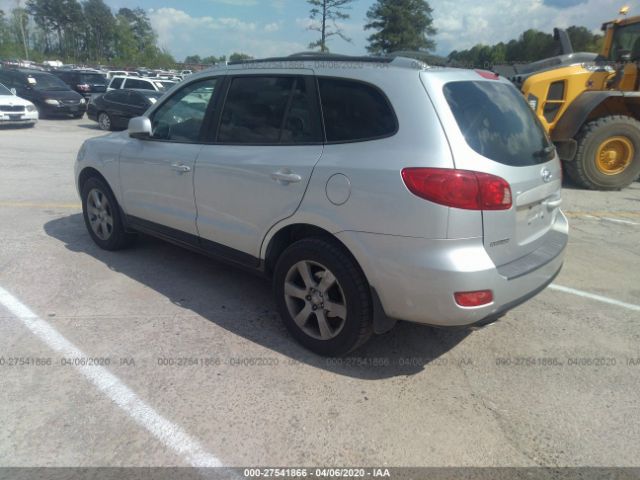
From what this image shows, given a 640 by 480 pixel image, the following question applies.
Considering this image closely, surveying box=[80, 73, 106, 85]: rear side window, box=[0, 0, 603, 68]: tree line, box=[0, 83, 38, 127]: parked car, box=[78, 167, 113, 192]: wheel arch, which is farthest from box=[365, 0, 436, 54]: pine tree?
box=[78, 167, 113, 192]: wheel arch

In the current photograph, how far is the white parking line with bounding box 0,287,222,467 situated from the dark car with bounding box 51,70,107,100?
21787mm

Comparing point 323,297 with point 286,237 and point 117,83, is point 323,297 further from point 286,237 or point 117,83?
point 117,83

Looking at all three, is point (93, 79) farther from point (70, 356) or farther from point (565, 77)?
point (70, 356)

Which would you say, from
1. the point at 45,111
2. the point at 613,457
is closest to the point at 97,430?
the point at 613,457

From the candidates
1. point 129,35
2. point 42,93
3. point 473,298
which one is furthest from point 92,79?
point 129,35

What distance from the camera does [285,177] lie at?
10.3 ft

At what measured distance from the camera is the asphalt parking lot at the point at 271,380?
246 cm

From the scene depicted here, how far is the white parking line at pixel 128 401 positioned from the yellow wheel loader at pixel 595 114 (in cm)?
750

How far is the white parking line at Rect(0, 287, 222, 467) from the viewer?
242 centimetres

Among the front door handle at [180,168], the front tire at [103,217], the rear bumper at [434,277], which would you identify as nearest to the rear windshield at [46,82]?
the front tire at [103,217]

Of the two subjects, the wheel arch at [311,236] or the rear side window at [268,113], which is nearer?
the wheel arch at [311,236]

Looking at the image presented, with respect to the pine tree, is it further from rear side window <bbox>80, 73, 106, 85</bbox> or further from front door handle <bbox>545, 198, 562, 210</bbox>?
front door handle <bbox>545, 198, 562, 210</bbox>

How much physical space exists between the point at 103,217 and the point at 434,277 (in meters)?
3.68

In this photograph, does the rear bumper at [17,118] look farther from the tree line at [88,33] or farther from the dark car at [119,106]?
the tree line at [88,33]
